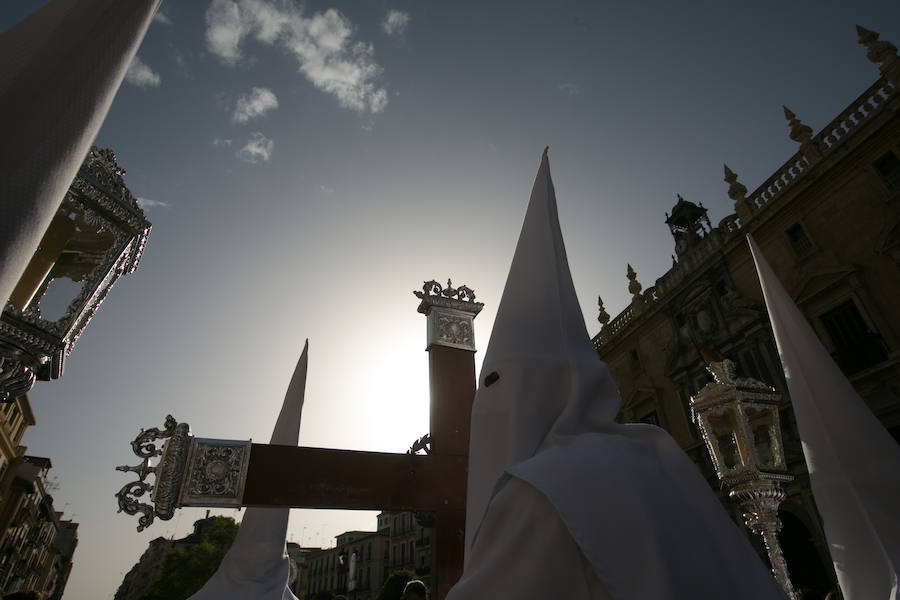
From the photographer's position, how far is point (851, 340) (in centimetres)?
1023

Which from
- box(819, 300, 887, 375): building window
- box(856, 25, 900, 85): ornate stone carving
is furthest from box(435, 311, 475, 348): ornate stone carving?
box(856, 25, 900, 85): ornate stone carving

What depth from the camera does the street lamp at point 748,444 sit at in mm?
Answer: 3588

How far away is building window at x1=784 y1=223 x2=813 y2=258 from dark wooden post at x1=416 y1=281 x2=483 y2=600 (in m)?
10.8

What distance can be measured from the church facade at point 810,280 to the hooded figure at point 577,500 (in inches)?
266

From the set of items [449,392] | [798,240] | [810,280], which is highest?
[798,240]

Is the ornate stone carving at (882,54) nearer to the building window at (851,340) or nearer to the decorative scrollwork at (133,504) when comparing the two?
the building window at (851,340)

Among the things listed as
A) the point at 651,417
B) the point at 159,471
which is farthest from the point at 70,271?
the point at 651,417

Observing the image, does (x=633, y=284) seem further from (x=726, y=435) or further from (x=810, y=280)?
(x=726, y=435)

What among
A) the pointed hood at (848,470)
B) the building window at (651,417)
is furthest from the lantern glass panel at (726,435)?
the building window at (651,417)

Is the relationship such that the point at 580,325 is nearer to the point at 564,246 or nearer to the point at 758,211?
the point at 564,246

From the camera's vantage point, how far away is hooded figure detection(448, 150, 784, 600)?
108 cm

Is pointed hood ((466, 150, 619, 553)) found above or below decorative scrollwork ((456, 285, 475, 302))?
below

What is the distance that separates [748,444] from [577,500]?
3.49 m

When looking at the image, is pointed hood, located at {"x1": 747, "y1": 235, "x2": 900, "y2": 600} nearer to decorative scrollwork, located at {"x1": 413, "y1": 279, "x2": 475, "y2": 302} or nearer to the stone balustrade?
decorative scrollwork, located at {"x1": 413, "y1": 279, "x2": 475, "y2": 302}
